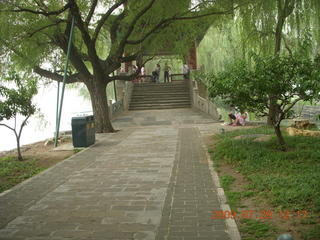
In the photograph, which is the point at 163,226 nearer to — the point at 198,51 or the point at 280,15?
the point at 280,15

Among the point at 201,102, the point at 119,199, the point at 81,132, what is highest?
the point at 201,102

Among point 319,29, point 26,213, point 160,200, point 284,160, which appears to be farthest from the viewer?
point 319,29

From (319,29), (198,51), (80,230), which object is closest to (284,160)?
(80,230)

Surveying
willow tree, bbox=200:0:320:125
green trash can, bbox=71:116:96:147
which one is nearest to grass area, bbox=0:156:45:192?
green trash can, bbox=71:116:96:147

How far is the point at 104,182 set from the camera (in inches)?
254

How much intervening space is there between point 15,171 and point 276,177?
21.2 ft

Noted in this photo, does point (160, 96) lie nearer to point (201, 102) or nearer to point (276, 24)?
point (201, 102)

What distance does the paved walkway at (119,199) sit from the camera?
4094mm

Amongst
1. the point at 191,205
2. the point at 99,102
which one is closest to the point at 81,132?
the point at 99,102

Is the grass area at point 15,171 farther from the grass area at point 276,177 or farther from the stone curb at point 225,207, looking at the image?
the grass area at point 276,177

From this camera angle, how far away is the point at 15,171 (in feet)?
27.9

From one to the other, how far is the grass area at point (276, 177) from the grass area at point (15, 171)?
4.48m

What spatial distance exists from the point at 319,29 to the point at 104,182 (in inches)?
345

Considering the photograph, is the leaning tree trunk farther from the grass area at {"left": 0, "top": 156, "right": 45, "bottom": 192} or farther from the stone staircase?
the stone staircase
